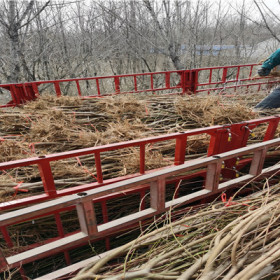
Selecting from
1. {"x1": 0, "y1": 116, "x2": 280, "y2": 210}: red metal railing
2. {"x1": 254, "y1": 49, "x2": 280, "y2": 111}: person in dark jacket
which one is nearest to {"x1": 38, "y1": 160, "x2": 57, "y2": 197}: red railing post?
{"x1": 0, "y1": 116, "x2": 280, "y2": 210}: red metal railing

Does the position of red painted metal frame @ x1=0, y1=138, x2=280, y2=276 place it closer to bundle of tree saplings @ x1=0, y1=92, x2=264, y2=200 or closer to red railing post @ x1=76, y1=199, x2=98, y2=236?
red railing post @ x1=76, y1=199, x2=98, y2=236

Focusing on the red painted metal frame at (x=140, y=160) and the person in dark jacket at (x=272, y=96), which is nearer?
the red painted metal frame at (x=140, y=160)

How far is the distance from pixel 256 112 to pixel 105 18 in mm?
14649

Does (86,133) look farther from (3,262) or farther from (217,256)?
(217,256)

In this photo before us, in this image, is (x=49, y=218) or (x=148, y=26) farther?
(x=148, y=26)

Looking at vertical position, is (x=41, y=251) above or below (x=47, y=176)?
below

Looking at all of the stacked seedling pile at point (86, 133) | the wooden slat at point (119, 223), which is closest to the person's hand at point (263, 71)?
the stacked seedling pile at point (86, 133)

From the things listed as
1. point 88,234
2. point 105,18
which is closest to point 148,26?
point 105,18

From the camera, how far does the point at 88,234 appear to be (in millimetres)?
1635

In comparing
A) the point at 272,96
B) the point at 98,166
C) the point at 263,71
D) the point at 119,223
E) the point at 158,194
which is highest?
the point at 263,71

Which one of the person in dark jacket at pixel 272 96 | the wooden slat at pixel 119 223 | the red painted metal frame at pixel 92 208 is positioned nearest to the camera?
the red painted metal frame at pixel 92 208

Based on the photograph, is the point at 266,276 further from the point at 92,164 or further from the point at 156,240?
the point at 92,164

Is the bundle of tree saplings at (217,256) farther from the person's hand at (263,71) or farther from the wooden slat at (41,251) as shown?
the person's hand at (263,71)

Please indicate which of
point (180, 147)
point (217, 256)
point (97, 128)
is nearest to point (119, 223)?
point (217, 256)
